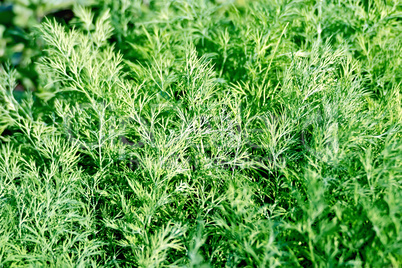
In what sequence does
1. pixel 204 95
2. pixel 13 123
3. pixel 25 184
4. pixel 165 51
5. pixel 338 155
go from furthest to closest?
pixel 165 51, pixel 13 123, pixel 204 95, pixel 25 184, pixel 338 155

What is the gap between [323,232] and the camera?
852 millimetres

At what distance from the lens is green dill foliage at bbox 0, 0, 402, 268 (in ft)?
3.13

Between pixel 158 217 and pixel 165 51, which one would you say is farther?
pixel 165 51

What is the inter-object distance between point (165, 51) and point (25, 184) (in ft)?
2.86

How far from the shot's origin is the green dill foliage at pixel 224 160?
953 millimetres

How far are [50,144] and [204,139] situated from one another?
589mm

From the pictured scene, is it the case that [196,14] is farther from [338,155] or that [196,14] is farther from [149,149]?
[338,155]

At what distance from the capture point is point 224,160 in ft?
4.51

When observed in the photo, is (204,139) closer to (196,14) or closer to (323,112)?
(323,112)

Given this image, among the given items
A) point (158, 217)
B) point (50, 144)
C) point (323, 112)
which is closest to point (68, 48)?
point (50, 144)

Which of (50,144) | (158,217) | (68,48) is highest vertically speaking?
(68,48)

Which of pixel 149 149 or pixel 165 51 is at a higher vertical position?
pixel 165 51

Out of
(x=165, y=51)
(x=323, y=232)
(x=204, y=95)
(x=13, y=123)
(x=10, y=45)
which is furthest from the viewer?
(x=10, y=45)

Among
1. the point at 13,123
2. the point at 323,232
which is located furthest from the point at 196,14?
the point at 323,232
